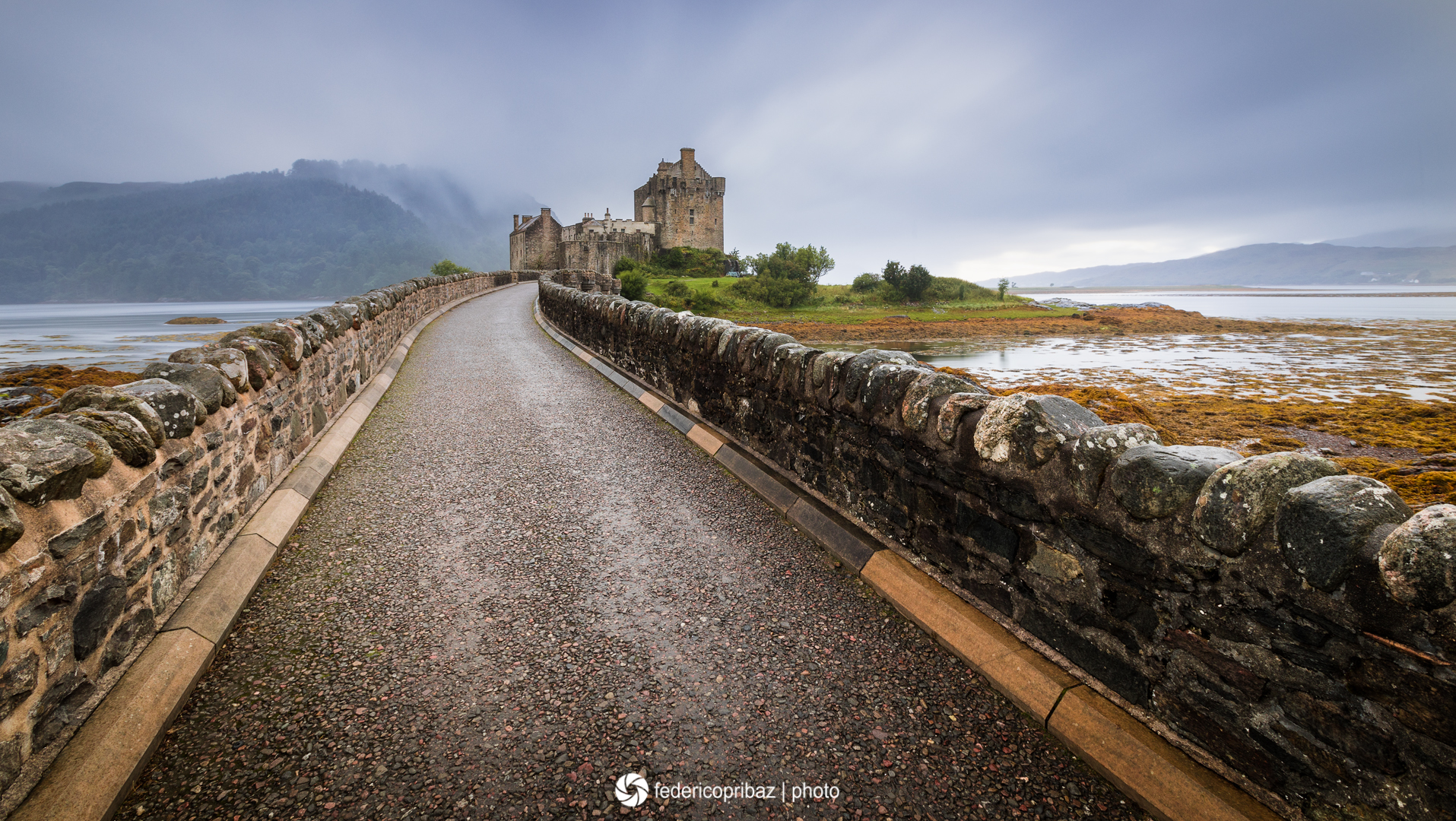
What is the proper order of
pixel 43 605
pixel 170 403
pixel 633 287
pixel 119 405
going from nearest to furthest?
pixel 43 605 < pixel 119 405 < pixel 170 403 < pixel 633 287

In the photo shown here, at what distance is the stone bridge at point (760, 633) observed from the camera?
2.02 meters

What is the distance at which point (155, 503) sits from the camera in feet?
10.2

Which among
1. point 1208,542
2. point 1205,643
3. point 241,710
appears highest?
point 1208,542

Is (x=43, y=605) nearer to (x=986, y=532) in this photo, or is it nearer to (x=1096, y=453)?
(x=986, y=532)

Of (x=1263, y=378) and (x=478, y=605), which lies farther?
(x=1263, y=378)

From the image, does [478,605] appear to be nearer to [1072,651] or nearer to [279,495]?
[279,495]

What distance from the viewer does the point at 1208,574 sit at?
224 centimetres

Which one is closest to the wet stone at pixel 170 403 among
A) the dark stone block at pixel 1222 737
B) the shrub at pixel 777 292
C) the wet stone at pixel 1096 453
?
the wet stone at pixel 1096 453

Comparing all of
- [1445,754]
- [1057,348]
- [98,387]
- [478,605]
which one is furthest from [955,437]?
[1057,348]

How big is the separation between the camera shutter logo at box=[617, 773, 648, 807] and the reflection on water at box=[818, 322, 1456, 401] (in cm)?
528

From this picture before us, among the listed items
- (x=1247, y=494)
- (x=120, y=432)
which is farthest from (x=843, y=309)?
(x=120, y=432)

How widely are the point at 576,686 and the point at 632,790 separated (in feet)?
2.25

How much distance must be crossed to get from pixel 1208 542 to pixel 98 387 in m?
5.16

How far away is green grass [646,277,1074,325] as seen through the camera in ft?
145
